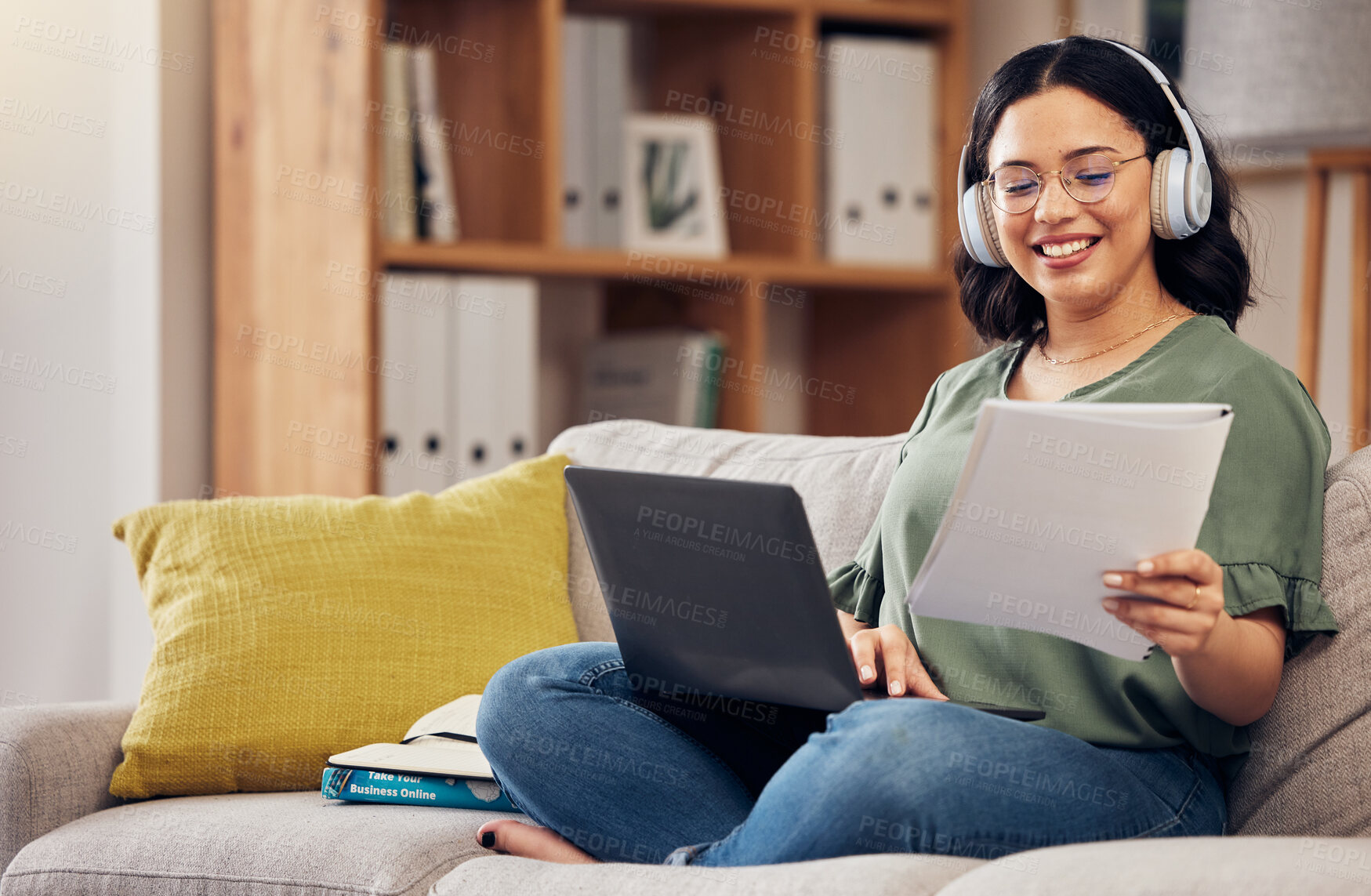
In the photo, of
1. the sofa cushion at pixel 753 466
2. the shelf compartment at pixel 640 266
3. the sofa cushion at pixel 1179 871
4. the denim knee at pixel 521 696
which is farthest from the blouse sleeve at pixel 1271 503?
the shelf compartment at pixel 640 266

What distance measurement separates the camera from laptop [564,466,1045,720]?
3.40 feet

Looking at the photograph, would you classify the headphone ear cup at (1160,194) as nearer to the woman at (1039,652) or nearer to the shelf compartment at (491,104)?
the woman at (1039,652)

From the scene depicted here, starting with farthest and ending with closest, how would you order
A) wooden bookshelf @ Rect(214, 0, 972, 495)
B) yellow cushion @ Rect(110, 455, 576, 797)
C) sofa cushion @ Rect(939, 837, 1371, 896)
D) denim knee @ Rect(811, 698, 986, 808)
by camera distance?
wooden bookshelf @ Rect(214, 0, 972, 495)
yellow cushion @ Rect(110, 455, 576, 797)
denim knee @ Rect(811, 698, 986, 808)
sofa cushion @ Rect(939, 837, 1371, 896)

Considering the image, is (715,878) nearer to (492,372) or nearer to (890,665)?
(890,665)

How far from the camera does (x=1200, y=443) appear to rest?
2.92ft

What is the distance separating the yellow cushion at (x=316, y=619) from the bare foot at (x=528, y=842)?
272 millimetres

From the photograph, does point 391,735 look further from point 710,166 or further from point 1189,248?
point 710,166

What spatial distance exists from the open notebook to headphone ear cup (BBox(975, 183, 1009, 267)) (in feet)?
2.24

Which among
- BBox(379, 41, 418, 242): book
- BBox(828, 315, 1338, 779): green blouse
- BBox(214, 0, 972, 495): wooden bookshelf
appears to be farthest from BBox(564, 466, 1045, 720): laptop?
BBox(379, 41, 418, 242): book

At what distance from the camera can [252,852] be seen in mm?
1258

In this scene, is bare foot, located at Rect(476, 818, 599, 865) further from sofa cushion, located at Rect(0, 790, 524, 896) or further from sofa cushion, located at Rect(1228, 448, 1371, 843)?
sofa cushion, located at Rect(1228, 448, 1371, 843)

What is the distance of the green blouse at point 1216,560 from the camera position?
1.14 meters

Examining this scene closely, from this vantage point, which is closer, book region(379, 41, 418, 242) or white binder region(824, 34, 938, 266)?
book region(379, 41, 418, 242)

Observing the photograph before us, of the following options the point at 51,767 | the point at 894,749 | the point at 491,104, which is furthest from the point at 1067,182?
the point at 491,104
